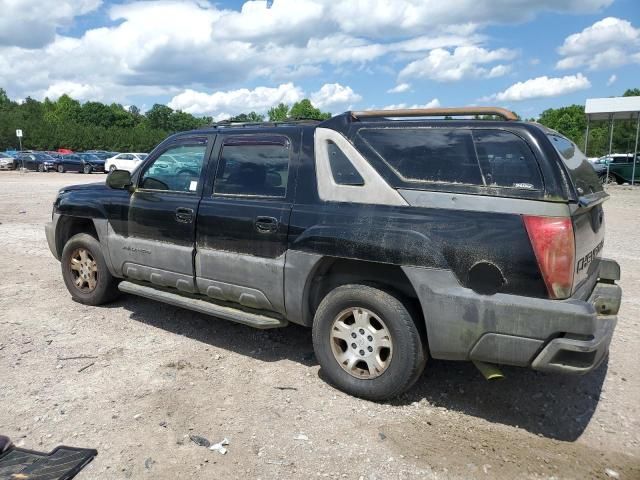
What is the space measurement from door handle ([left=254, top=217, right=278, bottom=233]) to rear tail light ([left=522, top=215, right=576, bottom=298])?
6.06ft

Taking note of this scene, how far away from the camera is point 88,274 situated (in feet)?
18.9

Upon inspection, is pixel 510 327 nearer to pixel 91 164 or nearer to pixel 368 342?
pixel 368 342

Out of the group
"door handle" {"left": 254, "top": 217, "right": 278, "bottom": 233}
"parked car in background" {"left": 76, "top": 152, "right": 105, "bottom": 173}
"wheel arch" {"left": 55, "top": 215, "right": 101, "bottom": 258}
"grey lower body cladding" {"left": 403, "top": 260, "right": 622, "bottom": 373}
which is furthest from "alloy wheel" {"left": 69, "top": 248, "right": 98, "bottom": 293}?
"parked car in background" {"left": 76, "top": 152, "right": 105, "bottom": 173}

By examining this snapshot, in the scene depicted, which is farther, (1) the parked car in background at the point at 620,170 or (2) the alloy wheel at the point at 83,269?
(1) the parked car in background at the point at 620,170

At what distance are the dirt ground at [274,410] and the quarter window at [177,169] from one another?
55.0 inches

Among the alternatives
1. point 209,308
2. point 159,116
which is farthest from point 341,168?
point 159,116

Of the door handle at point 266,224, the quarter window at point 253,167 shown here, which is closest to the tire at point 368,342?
the door handle at point 266,224

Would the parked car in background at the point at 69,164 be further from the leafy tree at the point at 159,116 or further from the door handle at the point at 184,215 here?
the leafy tree at the point at 159,116

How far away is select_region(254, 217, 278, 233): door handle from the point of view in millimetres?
4094

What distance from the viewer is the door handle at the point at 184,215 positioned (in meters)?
4.64

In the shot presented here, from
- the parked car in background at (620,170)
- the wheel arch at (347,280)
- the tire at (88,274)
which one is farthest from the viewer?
the parked car in background at (620,170)

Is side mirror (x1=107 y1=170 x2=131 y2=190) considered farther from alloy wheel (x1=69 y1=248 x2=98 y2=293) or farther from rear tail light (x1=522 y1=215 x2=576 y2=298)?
rear tail light (x1=522 y1=215 x2=576 y2=298)

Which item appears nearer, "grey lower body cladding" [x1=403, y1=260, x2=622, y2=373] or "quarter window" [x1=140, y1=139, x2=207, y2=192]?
"grey lower body cladding" [x1=403, y1=260, x2=622, y2=373]

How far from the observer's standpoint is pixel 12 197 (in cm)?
1789
